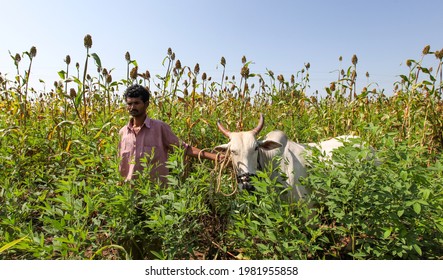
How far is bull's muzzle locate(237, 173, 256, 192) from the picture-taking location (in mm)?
2430

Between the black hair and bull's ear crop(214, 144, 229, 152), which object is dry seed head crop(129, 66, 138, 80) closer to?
the black hair

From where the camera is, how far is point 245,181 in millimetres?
2463

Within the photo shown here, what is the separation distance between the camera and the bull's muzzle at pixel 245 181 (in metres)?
2.43

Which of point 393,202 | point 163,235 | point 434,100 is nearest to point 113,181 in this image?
point 163,235

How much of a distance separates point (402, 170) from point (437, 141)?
2489 millimetres

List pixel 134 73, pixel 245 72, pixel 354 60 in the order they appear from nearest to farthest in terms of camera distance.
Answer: pixel 134 73
pixel 245 72
pixel 354 60

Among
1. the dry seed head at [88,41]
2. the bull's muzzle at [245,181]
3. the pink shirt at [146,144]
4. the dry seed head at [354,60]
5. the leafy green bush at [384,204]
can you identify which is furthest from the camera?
the dry seed head at [354,60]

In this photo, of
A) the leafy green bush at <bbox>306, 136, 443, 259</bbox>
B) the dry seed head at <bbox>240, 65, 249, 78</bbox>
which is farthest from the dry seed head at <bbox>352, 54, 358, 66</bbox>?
the leafy green bush at <bbox>306, 136, 443, 259</bbox>

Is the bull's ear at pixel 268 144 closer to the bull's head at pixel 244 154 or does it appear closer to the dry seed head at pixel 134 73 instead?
the bull's head at pixel 244 154

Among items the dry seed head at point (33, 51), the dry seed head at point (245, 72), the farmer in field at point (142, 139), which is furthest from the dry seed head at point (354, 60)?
the dry seed head at point (33, 51)

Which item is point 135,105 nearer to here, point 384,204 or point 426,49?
point 384,204

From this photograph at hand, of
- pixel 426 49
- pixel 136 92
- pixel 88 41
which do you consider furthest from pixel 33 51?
pixel 426 49

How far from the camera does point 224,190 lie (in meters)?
2.67
